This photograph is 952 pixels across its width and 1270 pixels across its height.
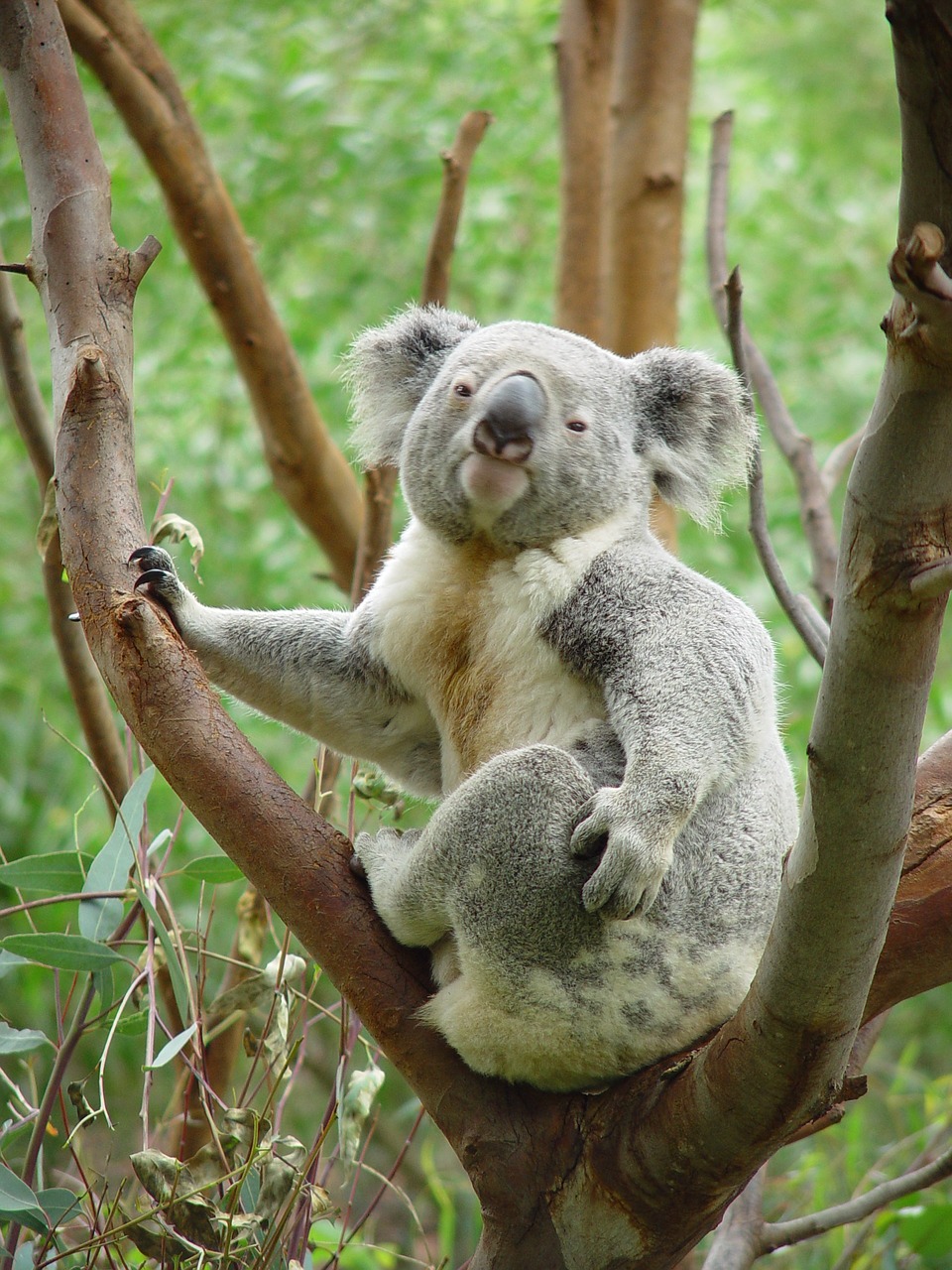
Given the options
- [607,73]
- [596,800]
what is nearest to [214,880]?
[596,800]

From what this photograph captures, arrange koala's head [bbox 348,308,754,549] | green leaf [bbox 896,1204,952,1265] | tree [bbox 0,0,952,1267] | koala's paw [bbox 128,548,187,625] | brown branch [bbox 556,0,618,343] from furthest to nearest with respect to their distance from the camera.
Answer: brown branch [bbox 556,0,618,343] < green leaf [bbox 896,1204,952,1265] < koala's head [bbox 348,308,754,549] < koala's paw [bbox 128,548,187,625] < tree [bbox 0,0,952,1267]

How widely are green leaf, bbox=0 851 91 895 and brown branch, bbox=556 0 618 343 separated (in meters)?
2.18

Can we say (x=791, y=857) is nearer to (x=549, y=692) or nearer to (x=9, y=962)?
(x=549, y=692)

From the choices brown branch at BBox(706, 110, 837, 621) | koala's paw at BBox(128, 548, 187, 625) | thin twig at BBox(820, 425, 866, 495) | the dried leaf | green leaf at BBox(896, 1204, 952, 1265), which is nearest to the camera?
the dried leaf

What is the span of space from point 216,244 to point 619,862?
7.91 ft

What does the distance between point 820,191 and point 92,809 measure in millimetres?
4225

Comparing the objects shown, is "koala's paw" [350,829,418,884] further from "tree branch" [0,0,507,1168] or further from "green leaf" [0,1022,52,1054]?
"green leaf" [0,1022,52,1054]

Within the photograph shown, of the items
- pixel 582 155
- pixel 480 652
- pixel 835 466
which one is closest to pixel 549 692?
pixel 480 652

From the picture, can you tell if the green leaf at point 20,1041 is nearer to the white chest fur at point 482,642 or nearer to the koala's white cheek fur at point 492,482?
the white chest fur at point 482,642

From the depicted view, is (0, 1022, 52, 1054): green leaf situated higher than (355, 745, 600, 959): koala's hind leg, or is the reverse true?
(355, 745, 600, 959): koala's hind leg

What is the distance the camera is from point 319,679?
2.43 metres

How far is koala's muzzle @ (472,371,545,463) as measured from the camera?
2.16m

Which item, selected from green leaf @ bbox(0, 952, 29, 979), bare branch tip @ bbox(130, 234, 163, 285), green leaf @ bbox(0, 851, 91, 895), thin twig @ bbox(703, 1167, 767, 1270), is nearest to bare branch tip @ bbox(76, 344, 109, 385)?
bare branch tip @ bbox(130, 234, 163, 285)

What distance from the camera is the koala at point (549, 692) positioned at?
6.08 feet
